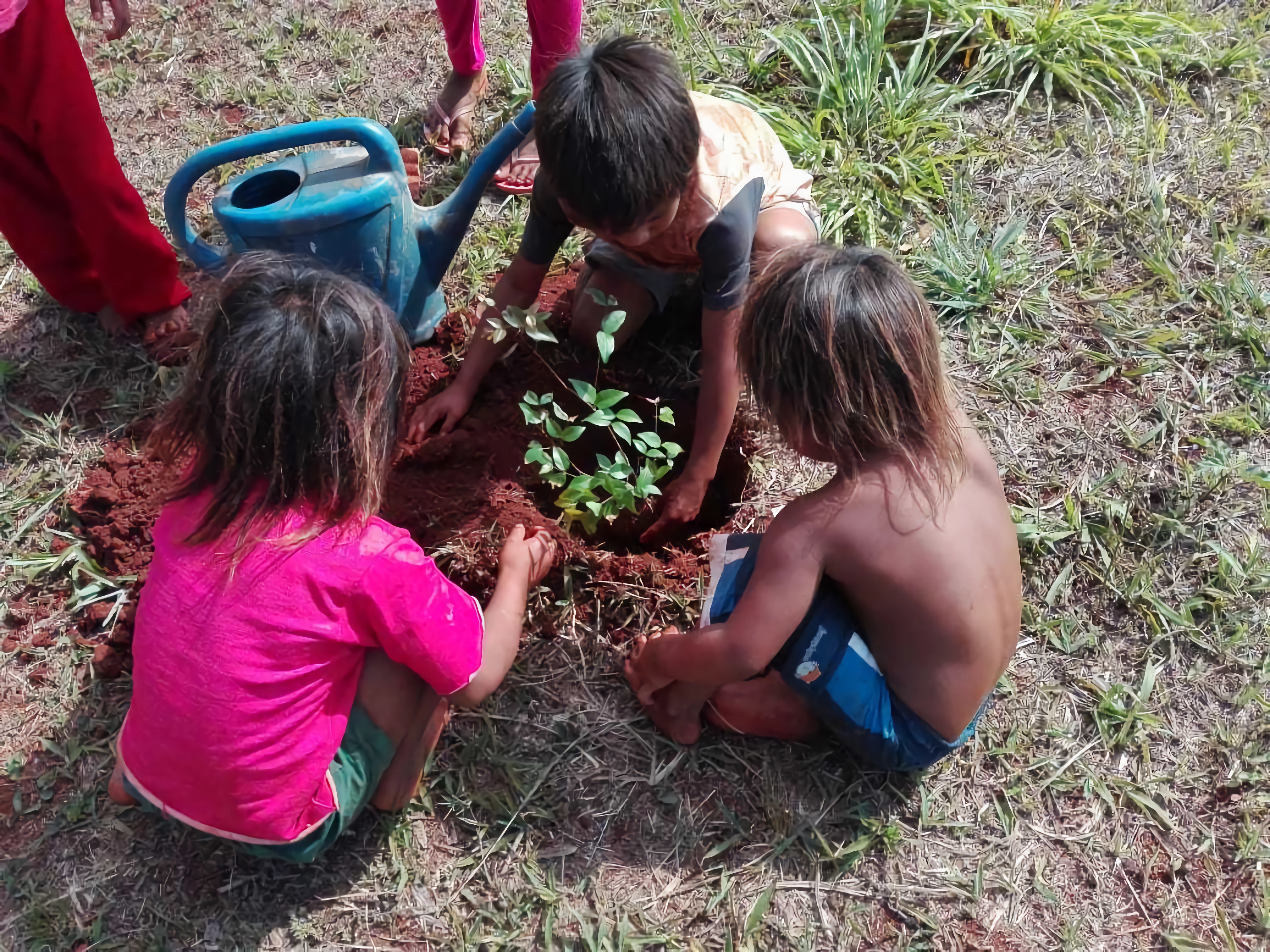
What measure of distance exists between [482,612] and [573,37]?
1634 mm

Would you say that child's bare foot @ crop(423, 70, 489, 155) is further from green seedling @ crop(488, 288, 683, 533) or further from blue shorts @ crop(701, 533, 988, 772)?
blue shorts @ crop(701, 533, 988, 772)

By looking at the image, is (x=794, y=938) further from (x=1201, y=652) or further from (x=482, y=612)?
(x=1201, y=652)

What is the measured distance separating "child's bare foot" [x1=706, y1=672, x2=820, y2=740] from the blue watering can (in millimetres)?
1152

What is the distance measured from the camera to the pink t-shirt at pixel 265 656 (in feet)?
4.48

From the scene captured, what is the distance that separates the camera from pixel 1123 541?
207 cm

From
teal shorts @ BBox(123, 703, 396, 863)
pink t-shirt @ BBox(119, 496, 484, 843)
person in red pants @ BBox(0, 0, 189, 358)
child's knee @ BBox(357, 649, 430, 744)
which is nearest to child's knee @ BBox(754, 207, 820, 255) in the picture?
pink t-shirt @ BBox(119, 496, 484, 843)

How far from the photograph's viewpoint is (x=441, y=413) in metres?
2.15

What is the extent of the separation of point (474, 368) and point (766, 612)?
38.9 inches

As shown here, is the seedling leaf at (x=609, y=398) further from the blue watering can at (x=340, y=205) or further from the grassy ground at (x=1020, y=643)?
the blue watering can at (x=340, y=205)

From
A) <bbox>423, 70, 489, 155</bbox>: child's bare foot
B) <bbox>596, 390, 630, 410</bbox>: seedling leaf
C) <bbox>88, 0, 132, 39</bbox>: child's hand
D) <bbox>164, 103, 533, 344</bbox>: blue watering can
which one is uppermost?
<bbox>88, 0, 132, 39</bbox>: child's hand

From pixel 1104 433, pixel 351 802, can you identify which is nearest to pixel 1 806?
pixel 351 802

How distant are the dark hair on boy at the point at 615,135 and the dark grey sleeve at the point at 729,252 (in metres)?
0.21

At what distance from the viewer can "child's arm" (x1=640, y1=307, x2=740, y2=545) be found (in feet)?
6.32

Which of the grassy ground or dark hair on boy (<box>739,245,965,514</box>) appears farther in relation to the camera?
the grassy ground
